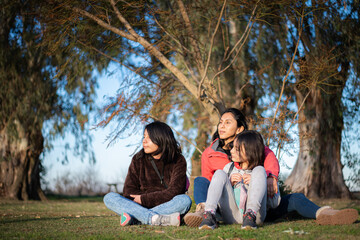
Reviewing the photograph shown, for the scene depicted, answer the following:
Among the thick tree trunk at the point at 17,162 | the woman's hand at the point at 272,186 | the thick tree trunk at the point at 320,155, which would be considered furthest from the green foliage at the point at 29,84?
the woman's hand at the point at 272,186

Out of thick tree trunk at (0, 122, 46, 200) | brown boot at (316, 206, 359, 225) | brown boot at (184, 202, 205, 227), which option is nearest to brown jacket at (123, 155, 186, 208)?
brown boot at (184, 202, 205, 227)

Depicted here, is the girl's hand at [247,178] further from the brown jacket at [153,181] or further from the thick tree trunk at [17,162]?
the thick tree trunk at [17,162]

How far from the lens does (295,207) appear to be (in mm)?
3648

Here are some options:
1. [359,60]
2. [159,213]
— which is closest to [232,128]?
[159,213]

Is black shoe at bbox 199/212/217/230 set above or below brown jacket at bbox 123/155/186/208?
below

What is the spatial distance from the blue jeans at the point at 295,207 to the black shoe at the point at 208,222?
2.75 feet

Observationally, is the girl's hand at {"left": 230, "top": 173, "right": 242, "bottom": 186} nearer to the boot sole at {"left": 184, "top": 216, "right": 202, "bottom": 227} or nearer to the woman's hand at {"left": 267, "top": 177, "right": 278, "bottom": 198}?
the woman's hand at {"left": 267, "top": 177, "right": 278, "bottom": 198}

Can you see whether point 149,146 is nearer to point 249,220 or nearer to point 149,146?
point 149,146

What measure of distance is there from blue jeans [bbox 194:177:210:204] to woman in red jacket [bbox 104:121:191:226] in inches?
3.7

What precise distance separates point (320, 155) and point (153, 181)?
7.01 metres

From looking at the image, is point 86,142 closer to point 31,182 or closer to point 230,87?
point 31,182

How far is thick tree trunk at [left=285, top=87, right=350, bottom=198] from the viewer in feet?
30.3

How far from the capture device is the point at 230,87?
35.5 ft

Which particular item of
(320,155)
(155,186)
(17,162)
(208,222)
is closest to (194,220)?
(208,222)
